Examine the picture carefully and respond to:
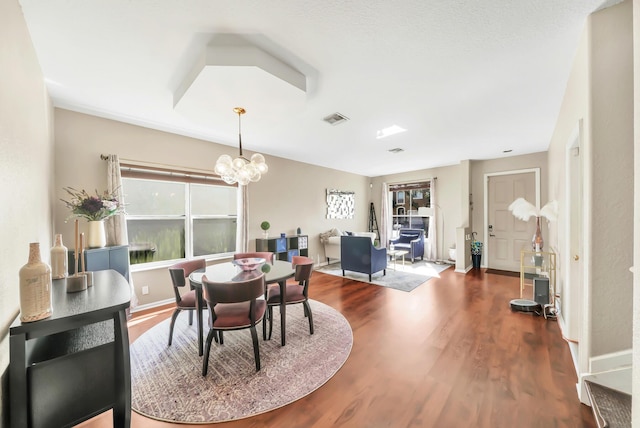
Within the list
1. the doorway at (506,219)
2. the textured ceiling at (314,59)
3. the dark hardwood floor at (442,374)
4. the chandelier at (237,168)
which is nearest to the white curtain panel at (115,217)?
the textured ceiling at (314,59)

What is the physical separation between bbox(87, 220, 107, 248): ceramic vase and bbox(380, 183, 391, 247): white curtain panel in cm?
653

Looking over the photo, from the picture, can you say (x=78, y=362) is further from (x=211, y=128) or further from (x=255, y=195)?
(x=255, y=195)

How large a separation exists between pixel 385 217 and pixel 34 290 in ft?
23.7

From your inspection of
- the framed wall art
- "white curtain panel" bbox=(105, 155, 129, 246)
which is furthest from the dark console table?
the framed wall art

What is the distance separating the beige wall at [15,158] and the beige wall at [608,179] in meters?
3.18

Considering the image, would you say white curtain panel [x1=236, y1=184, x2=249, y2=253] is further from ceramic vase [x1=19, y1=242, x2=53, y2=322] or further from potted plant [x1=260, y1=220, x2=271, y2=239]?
ceramic vase [x1=19, y1=242, x2=53, y2=322]

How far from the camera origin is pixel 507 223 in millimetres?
5207

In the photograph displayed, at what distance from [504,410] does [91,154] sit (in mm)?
4840

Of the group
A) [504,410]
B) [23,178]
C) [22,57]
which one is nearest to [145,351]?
[23,178]

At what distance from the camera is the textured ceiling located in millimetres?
1477

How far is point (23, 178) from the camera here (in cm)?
145

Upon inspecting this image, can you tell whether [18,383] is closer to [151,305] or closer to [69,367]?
[69,367]

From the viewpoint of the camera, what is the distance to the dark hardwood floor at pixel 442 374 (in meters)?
1.54

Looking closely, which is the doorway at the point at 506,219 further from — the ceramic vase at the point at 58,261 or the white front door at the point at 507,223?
the ceramic vase at the point at 58,261
